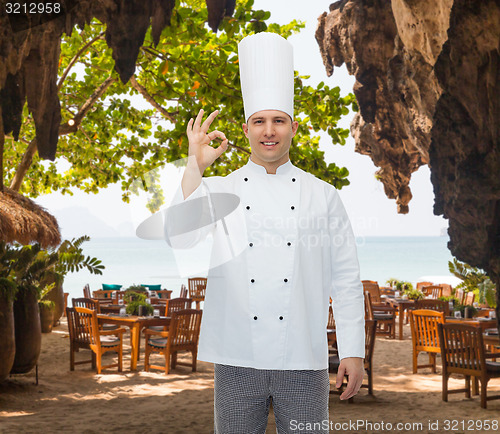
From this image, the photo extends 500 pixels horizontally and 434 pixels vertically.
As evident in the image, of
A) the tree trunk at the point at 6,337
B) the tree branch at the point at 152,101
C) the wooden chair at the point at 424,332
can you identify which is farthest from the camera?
the tree branch at the point at 152,101

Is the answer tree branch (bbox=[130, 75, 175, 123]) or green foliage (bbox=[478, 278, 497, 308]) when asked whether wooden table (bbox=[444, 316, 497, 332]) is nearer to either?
green foliage (bbox=[478, 278, 497, 308])

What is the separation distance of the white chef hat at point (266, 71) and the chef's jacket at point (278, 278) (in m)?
0.27

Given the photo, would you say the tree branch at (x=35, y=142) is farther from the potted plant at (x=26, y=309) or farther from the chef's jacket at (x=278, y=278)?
the chef's jacket at (x=278, y=278)

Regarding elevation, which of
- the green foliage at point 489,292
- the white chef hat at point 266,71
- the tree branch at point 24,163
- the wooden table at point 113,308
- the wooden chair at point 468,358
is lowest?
the wooden chair at point 468,358

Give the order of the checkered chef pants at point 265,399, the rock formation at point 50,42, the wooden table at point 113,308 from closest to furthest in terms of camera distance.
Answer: the checkered chef pants at point 265,399 < the rock formation at point 50,42 < the wooden table at point 113,308

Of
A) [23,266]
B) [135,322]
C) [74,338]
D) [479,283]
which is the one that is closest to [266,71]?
[23,266]

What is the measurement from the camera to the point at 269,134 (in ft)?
5.97

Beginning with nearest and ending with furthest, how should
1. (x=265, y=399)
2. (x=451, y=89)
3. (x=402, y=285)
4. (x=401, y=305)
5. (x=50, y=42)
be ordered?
(x=265, y=399), (x=50, y=42), (x=451, y=89), (x=401, y=305), (x=402, y=285)

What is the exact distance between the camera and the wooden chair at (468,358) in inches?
213

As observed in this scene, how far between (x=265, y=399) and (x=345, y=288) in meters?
0.45

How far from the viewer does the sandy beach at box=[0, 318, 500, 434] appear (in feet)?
15.7

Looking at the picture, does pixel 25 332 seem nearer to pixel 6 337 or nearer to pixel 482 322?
pixel 6 337

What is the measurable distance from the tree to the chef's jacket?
0.32 metres

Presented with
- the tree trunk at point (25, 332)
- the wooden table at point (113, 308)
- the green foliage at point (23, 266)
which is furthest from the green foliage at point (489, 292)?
the tree trunk at point (25, 332)
